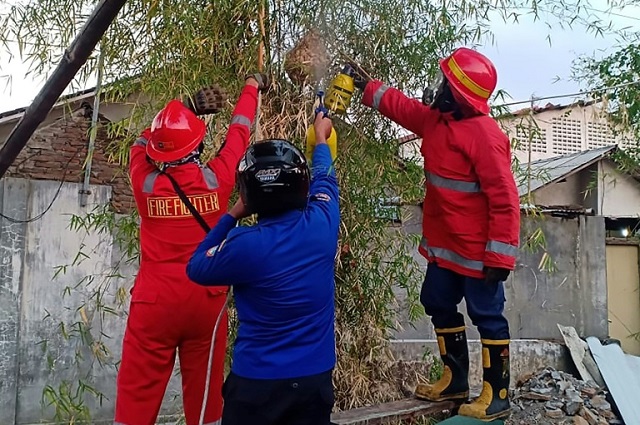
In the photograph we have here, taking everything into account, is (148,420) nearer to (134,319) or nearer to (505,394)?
(134,319)

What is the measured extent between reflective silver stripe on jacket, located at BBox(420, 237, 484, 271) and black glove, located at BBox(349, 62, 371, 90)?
699 millimetres

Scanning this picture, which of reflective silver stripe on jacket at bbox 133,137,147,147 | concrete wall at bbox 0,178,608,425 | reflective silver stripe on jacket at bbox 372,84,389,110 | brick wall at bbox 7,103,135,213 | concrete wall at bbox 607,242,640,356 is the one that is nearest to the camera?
reflective silver stripe on jacket at bbox 133,137,147,147

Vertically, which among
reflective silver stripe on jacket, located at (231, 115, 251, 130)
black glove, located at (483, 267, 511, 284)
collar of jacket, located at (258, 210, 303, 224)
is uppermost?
reflective silver stripe on jacket, located at (231, 115, 251, 130)

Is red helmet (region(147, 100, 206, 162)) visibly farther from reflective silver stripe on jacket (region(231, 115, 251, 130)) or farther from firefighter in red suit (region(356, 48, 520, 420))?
firefighter in red suit (region(356, 48, 520, 420))

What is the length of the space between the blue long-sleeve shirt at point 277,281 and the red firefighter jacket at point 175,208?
1.54 feet

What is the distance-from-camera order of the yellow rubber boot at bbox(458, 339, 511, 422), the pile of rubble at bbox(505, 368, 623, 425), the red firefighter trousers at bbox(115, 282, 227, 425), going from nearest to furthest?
the red firefighter trousers at bbox(115, 282, 227, 425), the yellow rubber boot at bbox(458, 339, 511, 422), the pile of rubble at bbox(505, 368, 623, 425)

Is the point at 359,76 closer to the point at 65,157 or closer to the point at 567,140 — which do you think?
the point at 65,157

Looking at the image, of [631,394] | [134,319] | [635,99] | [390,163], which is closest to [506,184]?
[390,163]

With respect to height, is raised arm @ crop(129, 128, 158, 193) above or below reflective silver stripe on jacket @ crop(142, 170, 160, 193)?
above

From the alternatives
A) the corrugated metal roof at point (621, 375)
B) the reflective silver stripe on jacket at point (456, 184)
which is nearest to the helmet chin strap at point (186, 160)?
the reflective silver stripe on jacket at point (456, 184)

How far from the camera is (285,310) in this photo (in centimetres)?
200

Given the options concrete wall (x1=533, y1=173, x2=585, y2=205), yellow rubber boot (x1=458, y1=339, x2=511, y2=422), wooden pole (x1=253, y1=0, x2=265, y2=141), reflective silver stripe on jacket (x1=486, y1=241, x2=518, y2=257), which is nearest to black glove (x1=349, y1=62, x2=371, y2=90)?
wooden pole (x1=253, y1=0, x2=265, y2=141)

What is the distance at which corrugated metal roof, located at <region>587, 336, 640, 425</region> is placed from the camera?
6.48 m

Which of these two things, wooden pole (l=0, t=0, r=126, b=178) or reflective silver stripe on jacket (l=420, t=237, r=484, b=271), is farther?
reflective silver stripe on jacket (l=420, t=237, r=484, b=271)
